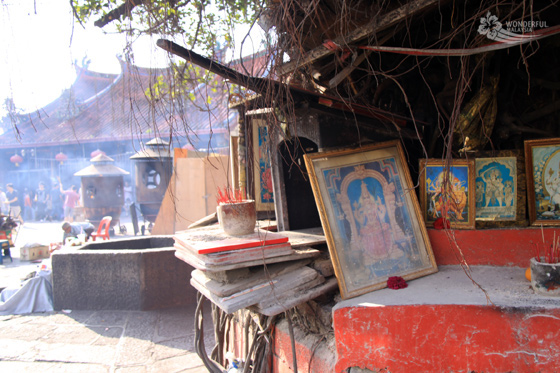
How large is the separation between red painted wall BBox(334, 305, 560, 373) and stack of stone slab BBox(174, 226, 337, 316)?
0.42 metres

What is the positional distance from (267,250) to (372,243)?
852 mm

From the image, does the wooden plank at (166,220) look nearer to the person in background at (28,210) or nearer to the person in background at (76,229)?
the person in background at (76,229)

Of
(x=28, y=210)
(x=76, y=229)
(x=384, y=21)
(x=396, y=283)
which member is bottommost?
(x=76, y=229)

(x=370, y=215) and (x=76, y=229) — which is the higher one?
(x=370, y=215)

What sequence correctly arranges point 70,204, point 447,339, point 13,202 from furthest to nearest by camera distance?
point 13,202 < point 70,204 < point 447,339

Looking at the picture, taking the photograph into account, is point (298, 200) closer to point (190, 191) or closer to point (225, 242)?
point (225, 242)

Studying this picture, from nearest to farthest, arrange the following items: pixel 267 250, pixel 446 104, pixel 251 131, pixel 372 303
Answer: pixel 372 303 < pixel 267 250 < pixel 446 104 < pixel 251 131

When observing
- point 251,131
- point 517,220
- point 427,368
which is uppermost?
point 251,131

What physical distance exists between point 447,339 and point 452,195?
120cm

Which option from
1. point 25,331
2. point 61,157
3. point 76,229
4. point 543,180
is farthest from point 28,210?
point 543,180

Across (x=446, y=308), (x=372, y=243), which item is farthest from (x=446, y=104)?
(x=446, y=308)

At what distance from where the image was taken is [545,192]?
331 centimetres

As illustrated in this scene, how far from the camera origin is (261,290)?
9.70 feet

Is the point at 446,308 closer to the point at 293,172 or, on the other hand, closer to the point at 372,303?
the point at 372,303
